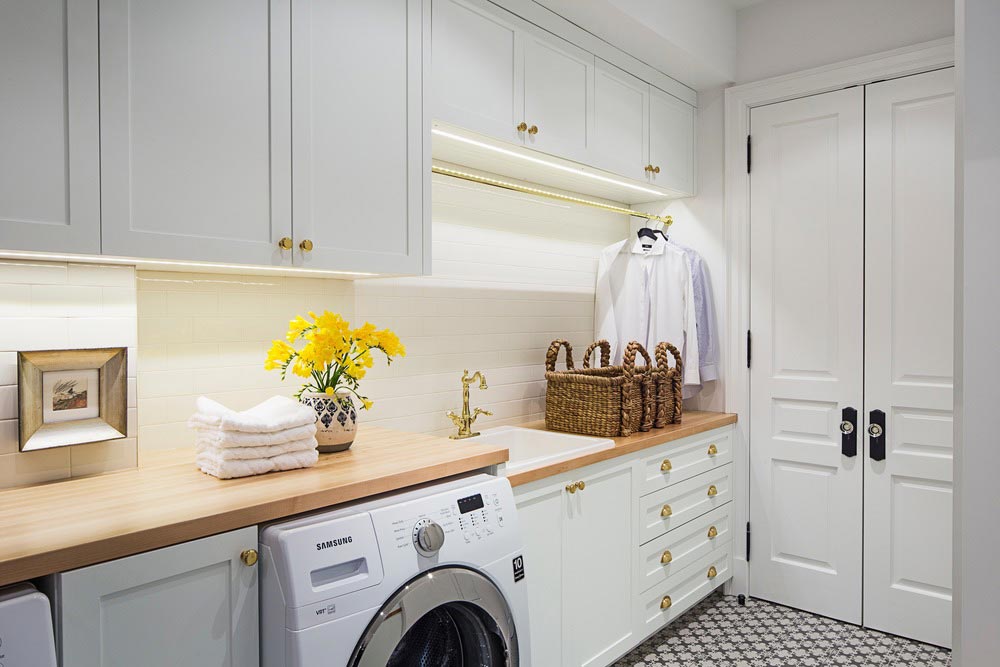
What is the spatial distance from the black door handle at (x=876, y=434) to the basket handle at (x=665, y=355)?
819mm

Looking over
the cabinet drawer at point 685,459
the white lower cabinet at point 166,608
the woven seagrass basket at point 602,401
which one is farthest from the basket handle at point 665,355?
the white lower cabinet at point 166,608

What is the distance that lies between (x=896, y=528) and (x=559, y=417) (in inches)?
59.7

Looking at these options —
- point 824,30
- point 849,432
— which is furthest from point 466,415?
point 824,30

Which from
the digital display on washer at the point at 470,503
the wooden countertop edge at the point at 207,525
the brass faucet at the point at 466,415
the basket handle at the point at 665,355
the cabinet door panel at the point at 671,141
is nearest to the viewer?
the wooden countertop edge at the point at 207,525

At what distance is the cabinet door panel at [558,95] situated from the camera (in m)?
2.41

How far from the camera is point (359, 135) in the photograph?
73.8 inches

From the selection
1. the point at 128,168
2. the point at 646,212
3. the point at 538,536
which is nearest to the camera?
the point at 128,168

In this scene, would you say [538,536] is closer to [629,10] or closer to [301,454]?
[301,454]

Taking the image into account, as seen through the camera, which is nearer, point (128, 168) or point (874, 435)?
point (128, 168)

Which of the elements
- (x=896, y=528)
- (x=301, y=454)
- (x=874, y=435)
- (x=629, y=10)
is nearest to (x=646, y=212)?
(x=629, y=10)

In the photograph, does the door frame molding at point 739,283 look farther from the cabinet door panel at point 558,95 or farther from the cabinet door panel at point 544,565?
the cabinet door panel at point 544,565

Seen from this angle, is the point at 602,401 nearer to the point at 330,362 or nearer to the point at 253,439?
the point at 330,362

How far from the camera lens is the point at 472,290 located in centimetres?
281

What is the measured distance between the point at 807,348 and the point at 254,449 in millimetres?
2495
